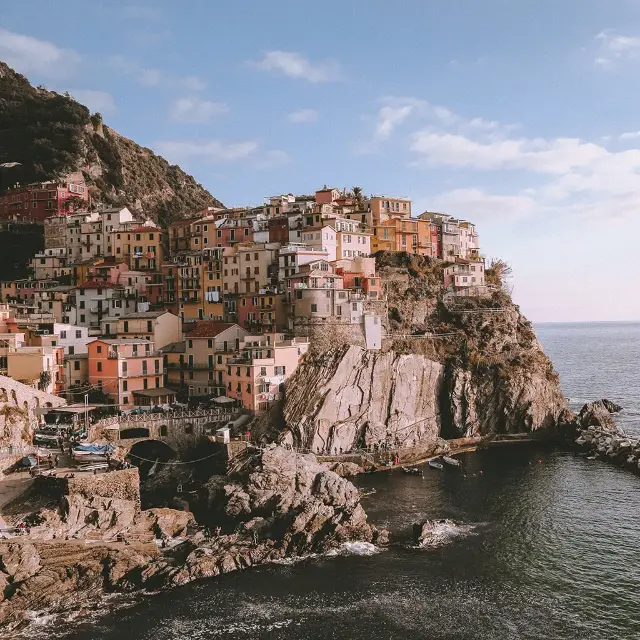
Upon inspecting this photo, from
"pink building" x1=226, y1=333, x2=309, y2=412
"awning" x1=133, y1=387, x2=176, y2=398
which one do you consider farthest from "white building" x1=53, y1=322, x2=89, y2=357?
"pink building" x1=226, y1=333, x2=309, y2=412

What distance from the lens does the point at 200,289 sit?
3413 inches

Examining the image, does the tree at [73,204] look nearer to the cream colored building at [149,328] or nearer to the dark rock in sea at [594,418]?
the cream colored building at [149,328]

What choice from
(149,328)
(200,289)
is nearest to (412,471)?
(149,328)

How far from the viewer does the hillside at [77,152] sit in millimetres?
118438

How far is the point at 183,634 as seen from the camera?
3647cm

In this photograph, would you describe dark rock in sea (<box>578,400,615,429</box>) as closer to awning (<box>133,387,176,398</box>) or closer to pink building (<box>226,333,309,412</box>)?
pink building (<box>226,333,309,412</box>)

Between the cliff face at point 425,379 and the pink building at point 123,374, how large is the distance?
45.4ft

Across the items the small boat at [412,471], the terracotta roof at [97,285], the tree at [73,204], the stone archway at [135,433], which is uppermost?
the tree at [73,204]

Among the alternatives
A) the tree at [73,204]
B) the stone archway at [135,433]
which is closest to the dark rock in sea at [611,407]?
the stone archway at [135,433]

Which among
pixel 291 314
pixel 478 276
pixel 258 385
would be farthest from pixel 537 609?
→ pixel 478 276

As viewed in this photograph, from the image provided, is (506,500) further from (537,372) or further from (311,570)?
(537,372)

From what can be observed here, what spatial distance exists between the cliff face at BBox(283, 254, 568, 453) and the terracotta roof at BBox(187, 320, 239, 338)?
10.3 meters

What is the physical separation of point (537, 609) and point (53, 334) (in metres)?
54.2

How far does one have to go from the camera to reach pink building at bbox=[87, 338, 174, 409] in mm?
68625
